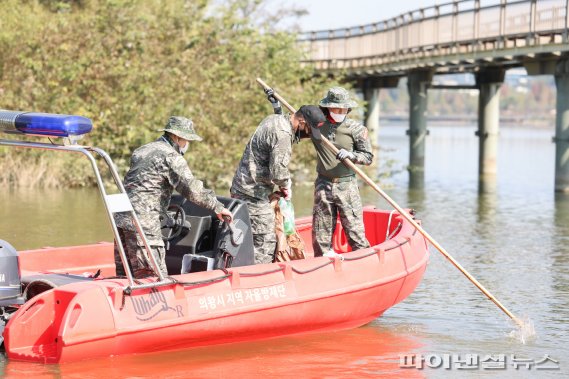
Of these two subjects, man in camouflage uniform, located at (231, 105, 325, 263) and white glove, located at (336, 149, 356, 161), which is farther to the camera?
white glove, located at (336, 149, 356, 161)

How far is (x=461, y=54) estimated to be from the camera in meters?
31.3

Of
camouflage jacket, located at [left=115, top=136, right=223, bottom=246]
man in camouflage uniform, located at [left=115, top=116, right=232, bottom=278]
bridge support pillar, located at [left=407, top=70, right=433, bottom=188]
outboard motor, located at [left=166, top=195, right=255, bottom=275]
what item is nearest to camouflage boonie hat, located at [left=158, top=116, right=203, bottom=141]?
man in camouflage uniform, located at [left=115, top=116, right=232, bottom=278]

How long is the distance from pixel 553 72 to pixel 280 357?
1961 centimetres

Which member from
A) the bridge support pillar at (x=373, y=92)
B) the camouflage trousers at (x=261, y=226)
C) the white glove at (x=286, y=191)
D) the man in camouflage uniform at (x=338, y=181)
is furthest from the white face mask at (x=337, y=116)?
the bridge support pillar at (x=373, y=92)

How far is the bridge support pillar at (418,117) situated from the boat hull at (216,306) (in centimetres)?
2359

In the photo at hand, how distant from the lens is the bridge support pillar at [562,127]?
28.8m

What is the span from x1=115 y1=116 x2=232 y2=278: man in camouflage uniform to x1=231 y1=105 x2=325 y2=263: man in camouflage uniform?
894 millimetres

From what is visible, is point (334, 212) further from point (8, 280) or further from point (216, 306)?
point (8, 280)

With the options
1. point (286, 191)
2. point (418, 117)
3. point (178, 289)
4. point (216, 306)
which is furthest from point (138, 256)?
point (418, 117)

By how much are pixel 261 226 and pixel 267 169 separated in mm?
535

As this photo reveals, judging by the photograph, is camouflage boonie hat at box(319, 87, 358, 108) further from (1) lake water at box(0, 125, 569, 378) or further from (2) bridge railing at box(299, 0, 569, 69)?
(2) bridge railing at box(299, 0, 569, 69)

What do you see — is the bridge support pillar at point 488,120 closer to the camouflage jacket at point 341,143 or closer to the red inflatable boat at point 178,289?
the red inflatable boat at point 178,289

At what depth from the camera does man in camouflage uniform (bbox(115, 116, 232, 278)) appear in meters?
10.5

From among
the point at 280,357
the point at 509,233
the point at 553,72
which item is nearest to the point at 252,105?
the point at 553,72
